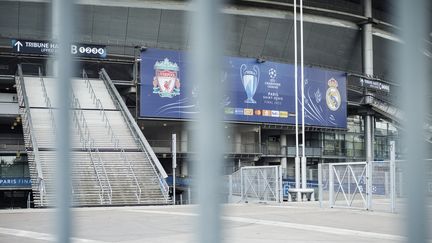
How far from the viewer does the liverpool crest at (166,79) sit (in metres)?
43.4

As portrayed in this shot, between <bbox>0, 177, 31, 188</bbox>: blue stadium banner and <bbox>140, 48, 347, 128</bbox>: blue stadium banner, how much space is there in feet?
32.5

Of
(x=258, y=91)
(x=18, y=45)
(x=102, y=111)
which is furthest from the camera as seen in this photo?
(x=258, y=91)

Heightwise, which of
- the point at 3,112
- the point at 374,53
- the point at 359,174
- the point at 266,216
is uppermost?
the point at 374,53

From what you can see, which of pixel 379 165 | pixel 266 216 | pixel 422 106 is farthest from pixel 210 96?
pixel 379 165

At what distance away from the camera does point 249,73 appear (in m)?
46.7

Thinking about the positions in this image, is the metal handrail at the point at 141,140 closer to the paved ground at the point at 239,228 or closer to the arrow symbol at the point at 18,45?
the arrow symbol at the point at 18,45

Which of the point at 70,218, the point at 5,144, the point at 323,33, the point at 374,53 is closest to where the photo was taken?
the point at 70,218

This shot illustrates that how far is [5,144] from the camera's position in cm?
4484

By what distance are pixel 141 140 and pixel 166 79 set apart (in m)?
10.5

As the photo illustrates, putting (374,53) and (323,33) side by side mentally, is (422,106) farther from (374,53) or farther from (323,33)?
(374,53)

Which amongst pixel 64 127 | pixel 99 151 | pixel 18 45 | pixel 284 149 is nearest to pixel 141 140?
pixel 99 151

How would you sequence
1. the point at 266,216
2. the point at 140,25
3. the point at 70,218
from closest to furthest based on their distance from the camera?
the point at 70,218 < the point at 266,216 < the point at 140,25

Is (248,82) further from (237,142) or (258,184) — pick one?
(258,184)

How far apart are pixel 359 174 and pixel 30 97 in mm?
26745
